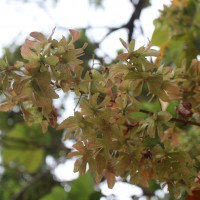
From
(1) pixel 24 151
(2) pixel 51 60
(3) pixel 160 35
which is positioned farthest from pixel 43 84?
(1) pixel 24 151

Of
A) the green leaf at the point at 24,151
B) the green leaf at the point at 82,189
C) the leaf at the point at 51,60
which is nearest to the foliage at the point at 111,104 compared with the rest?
the leaf at the point at 51,60

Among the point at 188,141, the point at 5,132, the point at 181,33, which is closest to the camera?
the point at 188,141

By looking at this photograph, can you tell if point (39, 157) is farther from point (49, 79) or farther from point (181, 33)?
point (49, 79)

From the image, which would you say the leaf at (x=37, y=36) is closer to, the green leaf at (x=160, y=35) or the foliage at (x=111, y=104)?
the foliage at (x=111, y=104)

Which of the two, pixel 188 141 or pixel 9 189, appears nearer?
pixel 188 141

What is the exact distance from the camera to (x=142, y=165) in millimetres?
591

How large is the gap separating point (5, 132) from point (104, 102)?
4.84ft

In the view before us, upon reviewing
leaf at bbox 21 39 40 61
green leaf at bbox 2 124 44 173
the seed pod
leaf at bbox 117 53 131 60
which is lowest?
green leaf at bbox 2 124 44 173

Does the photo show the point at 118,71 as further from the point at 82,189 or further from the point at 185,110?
the point at 82,189

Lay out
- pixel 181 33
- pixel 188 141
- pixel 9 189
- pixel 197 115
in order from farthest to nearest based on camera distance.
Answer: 1. pixel 9 189
2. pixel 181 33
3. pixel 188 141
4. pixel 197 115

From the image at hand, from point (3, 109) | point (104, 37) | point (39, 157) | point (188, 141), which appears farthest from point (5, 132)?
point (3, 109)

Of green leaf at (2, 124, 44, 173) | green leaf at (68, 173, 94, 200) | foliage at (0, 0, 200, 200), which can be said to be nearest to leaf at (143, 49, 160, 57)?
foliage at (0, 0, 200, 200)

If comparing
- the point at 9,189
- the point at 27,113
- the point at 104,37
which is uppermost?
the point at 27,113

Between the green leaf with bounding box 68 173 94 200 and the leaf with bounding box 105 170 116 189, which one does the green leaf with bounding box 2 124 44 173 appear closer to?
the green leaf with bounding box 68 173 94 200
